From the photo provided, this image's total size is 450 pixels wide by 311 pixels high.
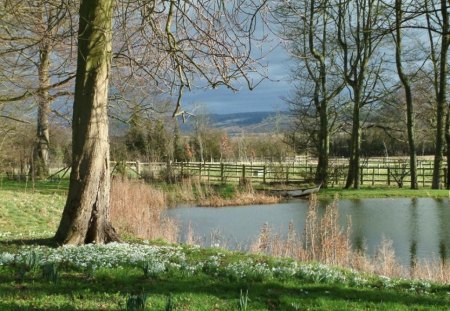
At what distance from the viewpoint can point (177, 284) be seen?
5.77 m

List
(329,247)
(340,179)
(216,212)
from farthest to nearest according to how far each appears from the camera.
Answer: (340,179)
(216,212)
(329,247)

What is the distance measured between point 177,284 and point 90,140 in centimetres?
340

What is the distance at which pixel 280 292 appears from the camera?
567 cm

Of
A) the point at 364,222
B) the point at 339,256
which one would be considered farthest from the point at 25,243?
the point at 364,222

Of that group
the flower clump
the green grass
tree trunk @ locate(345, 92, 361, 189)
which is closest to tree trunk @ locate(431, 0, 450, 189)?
tree trunk @ locate(345, 92, 361, 189)

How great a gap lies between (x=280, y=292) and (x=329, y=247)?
5.98 metres

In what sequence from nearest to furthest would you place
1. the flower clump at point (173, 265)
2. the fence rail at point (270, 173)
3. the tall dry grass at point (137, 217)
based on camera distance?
the flower clump at point (173, 265) → the tall dry grass at point (137, 217) → the fence rail at point (270, 173)

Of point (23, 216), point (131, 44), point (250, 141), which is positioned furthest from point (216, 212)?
point (250, 141)

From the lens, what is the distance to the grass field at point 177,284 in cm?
490

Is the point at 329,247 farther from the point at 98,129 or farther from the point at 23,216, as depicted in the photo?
the point at 23,216

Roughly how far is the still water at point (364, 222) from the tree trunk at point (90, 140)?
→ 3538 mm

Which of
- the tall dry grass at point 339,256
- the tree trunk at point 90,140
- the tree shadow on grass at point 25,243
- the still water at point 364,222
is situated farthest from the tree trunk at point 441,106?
the tree shadow on grass at point 25,243

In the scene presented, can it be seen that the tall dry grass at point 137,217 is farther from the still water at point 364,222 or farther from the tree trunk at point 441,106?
the tree trunk at point 441,106

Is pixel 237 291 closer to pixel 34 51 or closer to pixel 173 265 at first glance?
pixel 173 265
